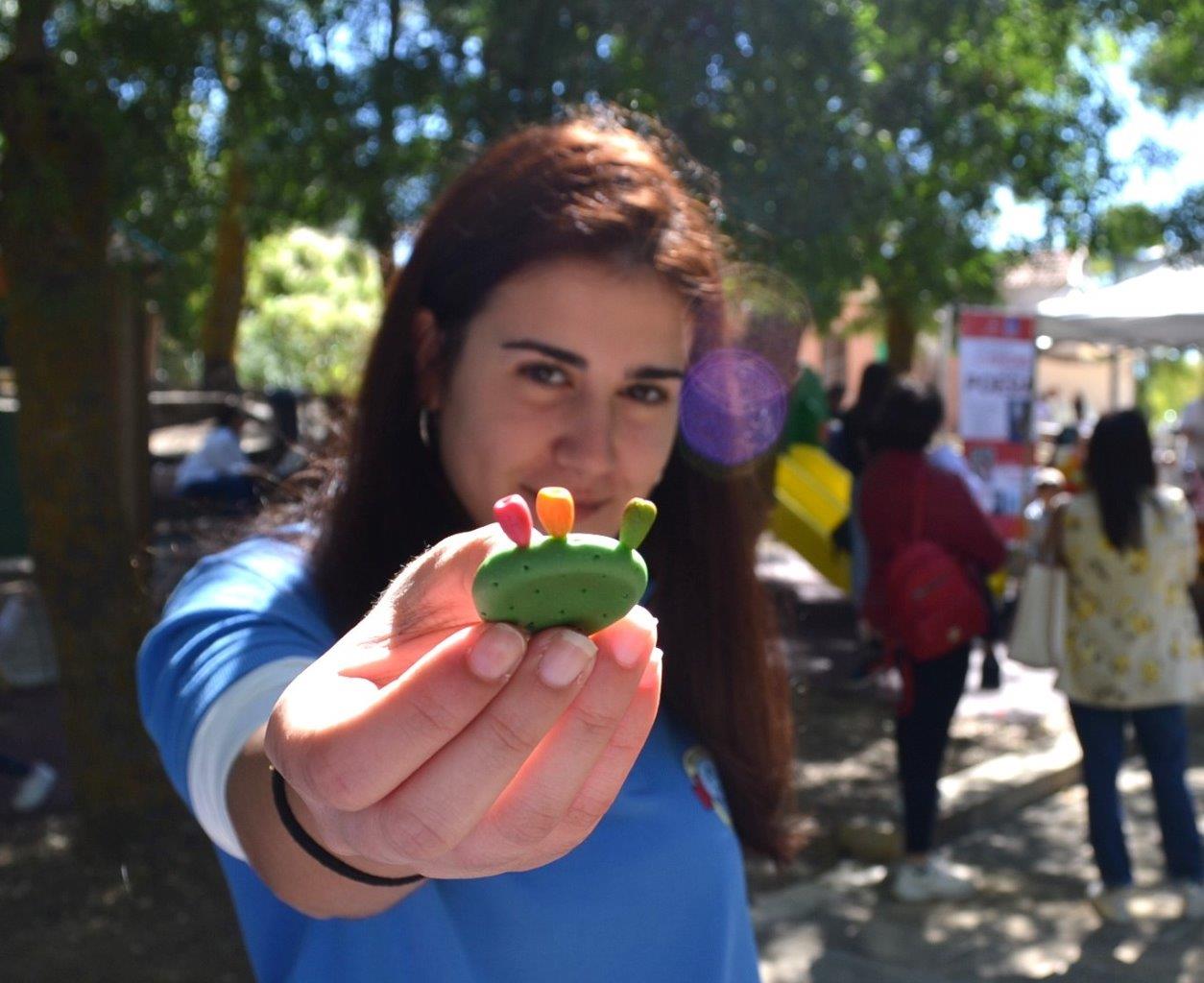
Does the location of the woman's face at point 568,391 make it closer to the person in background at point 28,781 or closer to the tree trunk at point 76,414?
the tree trunk at point 76,414

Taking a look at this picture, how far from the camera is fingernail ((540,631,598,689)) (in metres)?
0.85

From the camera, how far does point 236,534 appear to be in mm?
2012

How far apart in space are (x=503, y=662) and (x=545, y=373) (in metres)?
0.85

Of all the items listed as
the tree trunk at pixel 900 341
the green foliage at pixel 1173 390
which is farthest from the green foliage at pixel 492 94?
the green foliage at pixel 1173 390

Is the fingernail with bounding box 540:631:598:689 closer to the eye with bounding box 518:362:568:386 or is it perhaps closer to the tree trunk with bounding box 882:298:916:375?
the eye with bounding box 518:362:568:386

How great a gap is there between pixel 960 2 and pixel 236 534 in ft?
15.3

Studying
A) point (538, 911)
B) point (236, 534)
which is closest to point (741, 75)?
point (236, 534)

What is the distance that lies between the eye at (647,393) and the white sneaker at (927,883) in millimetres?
4211

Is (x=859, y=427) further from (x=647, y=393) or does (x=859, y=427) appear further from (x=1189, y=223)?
(x=647, y=393)

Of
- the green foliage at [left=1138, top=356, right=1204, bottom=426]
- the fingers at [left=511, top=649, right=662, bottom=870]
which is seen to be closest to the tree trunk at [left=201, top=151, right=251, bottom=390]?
the fingers at [left=511, top=649, right=662, bottom=870]

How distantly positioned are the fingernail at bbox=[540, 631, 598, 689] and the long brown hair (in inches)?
32.1

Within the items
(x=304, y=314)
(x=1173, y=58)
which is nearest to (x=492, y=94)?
(x=1173, y=58)

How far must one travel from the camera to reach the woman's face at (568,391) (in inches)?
64.4

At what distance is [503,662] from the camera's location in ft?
2.77
